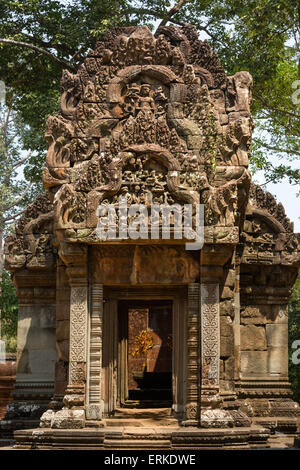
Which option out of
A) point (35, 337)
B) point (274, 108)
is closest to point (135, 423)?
point (35, 337)

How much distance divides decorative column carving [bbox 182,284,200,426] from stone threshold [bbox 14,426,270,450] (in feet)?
0.86

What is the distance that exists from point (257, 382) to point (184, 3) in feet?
31.6

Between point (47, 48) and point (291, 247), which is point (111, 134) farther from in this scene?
point (47, 48)

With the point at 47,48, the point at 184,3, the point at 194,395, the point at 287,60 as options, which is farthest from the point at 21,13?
the point at 194,395

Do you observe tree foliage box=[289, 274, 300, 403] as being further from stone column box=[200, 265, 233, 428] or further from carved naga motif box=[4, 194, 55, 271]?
stone column box=[200, 265, 233, 428]

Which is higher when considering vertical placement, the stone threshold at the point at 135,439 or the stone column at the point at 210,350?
the stone column at the point at 210,350

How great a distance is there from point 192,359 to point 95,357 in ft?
3.95

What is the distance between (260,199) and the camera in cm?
1276

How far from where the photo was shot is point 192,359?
9.96 m

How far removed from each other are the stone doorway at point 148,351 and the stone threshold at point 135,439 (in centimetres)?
273

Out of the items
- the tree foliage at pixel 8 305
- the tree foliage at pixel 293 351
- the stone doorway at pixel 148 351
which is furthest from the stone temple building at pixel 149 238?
the tree foliage at pixel 8 305

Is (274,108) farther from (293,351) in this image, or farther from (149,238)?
(149,238)

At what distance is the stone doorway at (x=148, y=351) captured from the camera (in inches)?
520

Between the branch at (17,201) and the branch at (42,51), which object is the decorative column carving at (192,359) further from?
the branch at (17,201)
